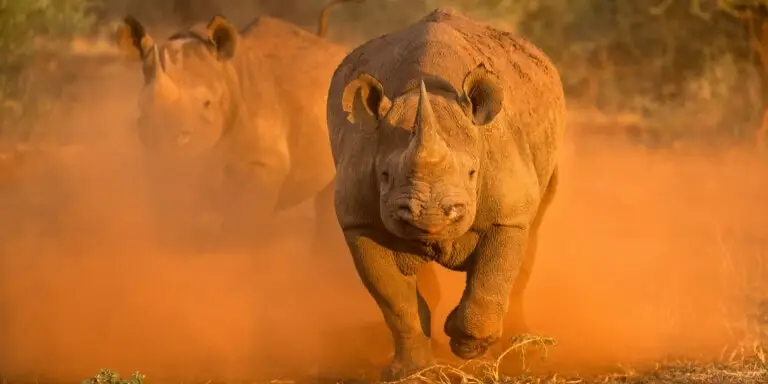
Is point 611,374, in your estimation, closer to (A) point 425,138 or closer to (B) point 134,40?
(A) point 425,138

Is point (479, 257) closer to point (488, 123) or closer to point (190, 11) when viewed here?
point (488, 123)

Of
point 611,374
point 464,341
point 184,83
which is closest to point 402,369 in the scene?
point 464,341

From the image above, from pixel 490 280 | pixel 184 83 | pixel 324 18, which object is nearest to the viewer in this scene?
pixel 490 280

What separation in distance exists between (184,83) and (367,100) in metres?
2.91

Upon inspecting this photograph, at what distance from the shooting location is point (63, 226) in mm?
7516

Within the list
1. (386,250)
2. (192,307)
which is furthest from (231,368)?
(386,250)

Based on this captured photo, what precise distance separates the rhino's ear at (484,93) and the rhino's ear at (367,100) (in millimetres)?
341

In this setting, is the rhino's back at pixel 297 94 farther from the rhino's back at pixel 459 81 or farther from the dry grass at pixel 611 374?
the dry grass at pixel 611 374

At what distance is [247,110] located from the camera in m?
7.14

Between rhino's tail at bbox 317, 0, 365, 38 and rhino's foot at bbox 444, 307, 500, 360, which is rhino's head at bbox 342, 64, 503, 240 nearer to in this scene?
rhino's foot at bbox 444, 307, 500, 360

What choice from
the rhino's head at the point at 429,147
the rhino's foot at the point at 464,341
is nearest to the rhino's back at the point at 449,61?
the rhino's head at the point at 429,147

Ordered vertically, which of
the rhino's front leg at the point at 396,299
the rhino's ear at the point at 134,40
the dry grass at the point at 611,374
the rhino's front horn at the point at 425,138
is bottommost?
the dry grass at the point at 611,374

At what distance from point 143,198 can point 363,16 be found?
→ 2127mm

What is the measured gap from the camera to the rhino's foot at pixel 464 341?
459cm
